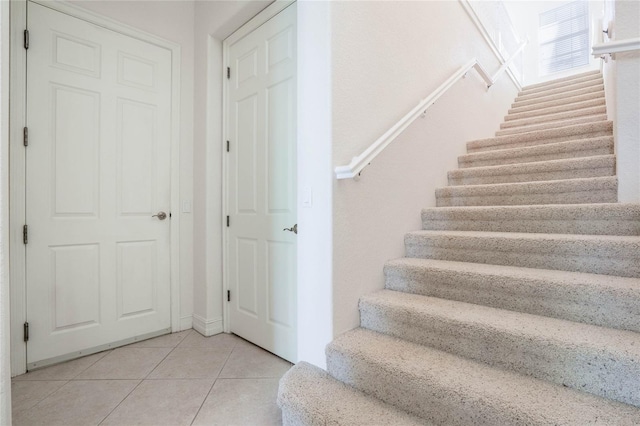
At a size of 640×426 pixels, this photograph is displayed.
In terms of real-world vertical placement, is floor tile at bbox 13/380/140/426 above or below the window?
below

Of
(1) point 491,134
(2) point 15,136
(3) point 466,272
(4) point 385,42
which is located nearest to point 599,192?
(3) point 466,272

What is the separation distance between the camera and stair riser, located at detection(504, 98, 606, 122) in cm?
330

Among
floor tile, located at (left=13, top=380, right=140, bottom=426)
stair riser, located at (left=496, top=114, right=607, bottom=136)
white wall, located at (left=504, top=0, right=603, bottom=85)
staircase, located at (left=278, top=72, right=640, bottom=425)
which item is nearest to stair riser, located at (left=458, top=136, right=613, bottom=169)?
staircase, located at (left=278, top=72, right=640, bottom=425)

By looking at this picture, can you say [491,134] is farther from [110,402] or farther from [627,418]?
[110,402]

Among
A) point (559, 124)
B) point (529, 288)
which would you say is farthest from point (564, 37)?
point (529, 288)

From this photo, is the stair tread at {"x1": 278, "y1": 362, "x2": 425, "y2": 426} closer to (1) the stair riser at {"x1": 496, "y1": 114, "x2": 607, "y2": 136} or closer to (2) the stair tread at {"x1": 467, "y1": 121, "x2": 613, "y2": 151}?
(2) the stair tread at {"x1": 467, "y1": 121, "x2": 613, "y2": 151}

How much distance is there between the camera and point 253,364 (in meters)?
2.02

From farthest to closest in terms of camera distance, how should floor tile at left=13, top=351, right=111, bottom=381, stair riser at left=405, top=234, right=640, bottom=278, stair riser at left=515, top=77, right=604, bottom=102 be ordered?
stair riser at left=515, top=77, right=604, bottom=102 → floor tile at left=13, top=351, right=111, bottom=381 → stair riser at left=405, top=234, right=640, bottom=278

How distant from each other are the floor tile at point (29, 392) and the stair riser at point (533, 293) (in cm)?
211

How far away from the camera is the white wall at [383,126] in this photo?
5.38 feet

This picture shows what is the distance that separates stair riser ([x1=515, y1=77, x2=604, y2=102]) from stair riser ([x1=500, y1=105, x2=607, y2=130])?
0.94 m

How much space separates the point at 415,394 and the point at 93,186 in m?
2.48

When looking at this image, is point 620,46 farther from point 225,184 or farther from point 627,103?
point 225,184

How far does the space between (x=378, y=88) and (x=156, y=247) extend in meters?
2.14
